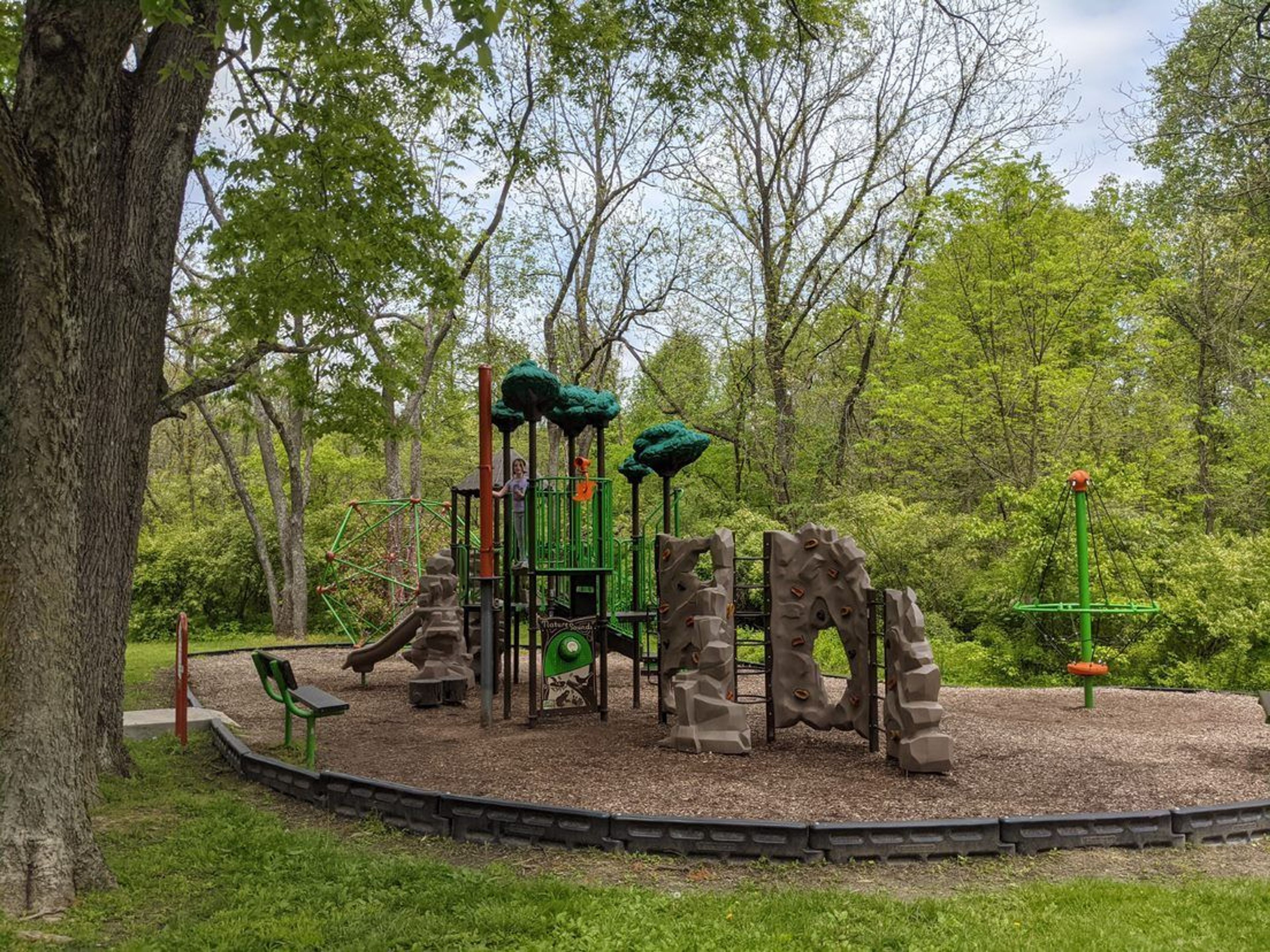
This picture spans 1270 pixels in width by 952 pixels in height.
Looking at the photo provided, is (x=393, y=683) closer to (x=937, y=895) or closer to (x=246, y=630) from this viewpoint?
(x=937, y=895)

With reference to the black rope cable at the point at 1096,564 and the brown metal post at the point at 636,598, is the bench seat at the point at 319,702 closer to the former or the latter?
the brown metal post at the point at 636,598

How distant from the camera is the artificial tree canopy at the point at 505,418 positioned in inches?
427

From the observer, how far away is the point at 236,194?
9492 millimetres

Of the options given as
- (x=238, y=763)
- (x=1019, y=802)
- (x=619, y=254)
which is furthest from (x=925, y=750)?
(x=619, y=254)

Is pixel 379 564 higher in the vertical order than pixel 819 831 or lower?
higher

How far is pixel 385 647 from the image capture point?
11.5m

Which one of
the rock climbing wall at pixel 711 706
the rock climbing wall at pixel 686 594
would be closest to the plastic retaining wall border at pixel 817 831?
the rock climbing wall at pixel 711 706

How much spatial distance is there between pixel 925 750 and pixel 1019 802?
0.82 m

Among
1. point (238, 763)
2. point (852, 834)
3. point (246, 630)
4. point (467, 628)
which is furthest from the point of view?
point (246, 630)

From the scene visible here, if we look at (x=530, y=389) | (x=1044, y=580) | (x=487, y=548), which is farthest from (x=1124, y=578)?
(x=487, y=548)

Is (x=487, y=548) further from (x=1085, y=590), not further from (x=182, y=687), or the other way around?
(x=1085, y=590)

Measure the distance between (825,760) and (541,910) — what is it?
3.80m

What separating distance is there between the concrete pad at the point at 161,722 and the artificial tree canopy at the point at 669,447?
4.83 meters

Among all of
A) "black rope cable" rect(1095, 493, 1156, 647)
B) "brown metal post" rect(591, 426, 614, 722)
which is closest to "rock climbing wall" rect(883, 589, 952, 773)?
"brown metal post" rect(591, 426, 614, 722)
